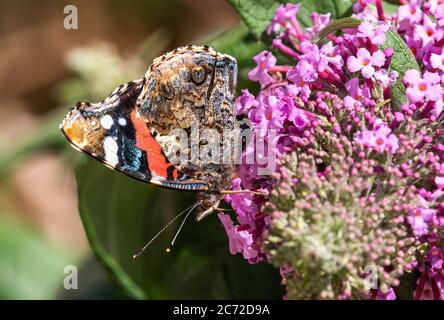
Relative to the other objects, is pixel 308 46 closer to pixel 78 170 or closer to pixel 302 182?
pixel 302 182

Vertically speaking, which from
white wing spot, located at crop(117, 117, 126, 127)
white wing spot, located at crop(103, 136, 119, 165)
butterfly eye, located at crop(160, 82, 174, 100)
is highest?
butterfly eye, located at crop(160, 82, 174, 100)

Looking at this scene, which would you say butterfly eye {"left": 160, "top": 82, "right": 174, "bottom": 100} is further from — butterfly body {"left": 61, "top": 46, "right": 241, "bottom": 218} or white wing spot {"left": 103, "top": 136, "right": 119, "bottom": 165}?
white wing spot {"left": 103, "top": 136, "right": 119, "bottom": 165}

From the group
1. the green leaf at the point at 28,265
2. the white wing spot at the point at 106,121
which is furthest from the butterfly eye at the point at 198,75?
the green leaf at the point at 28,265

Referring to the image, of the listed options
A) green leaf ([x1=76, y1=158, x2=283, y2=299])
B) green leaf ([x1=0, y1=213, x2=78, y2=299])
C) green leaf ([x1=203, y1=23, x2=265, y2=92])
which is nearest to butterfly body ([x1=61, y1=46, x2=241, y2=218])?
green leaf ([x1=203, y1=23, x2=265, y2=92])

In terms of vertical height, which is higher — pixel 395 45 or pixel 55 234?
pixel 395 45

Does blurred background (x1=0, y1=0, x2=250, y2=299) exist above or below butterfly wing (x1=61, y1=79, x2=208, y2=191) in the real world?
below

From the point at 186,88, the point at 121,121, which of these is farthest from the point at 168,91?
the point at 121,121

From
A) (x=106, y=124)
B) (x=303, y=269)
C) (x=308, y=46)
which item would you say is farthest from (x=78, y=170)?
(x=303, y=269)

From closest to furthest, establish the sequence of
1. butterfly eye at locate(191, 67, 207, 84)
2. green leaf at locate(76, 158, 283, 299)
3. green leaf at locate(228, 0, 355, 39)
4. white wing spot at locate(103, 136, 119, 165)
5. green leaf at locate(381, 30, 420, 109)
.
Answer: green leaf at locate(381, 30, 420, 109)
white wing spot at locate(103, 136, 119, 165)
butterfly eye at locate(191, 67, 207, 84)
green leaf at locate(228, 0, 355, 39)
green leaf at locate(76, 158, 283, 299)
